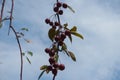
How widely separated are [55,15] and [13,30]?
1.35 ft

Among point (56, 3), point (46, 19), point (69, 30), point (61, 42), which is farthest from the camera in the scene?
point (46, 19)

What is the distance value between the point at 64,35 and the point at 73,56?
24 cm

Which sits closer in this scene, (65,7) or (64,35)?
(64,35)

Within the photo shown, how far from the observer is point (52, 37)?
2.91 meters

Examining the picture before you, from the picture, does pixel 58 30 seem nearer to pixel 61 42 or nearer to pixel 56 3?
pixel 61 42

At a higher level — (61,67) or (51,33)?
(51,33)

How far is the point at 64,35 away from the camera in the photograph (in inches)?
111

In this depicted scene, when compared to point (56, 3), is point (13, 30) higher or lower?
lower

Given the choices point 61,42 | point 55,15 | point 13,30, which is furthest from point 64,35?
point 13,30

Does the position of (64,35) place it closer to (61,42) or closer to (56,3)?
(61,42)

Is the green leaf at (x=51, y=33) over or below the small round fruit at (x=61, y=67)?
over

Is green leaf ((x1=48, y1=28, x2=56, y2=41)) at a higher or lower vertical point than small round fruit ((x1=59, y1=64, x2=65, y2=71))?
higher

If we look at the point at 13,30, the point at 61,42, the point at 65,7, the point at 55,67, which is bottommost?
the point at 55,67

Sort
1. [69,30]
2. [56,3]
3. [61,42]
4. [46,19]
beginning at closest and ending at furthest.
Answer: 1. [61,42]
2. [69,30]
3. [56,3]
4. [46,19]
